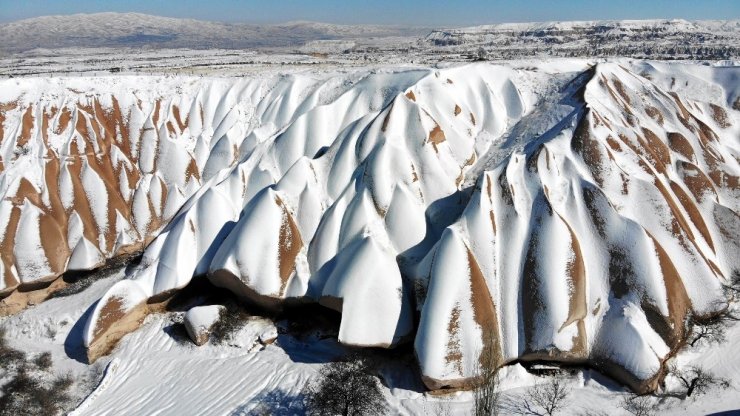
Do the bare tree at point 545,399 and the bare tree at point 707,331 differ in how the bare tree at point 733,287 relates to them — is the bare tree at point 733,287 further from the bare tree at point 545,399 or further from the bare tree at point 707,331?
the bare tree at point 545,399

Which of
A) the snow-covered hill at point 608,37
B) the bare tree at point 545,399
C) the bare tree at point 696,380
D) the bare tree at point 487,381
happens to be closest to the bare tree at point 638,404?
the bare tree at point 696,380

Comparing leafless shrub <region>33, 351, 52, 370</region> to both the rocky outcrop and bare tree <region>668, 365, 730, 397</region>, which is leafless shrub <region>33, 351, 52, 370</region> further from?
bare tree <region>668, 365, 730, 397</region>

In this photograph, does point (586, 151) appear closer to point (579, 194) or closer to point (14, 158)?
point (579, 194)

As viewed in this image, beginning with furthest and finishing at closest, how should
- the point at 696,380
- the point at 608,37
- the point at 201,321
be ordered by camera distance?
the point at 608,37 → the point at 201,321 → the point at 696,380

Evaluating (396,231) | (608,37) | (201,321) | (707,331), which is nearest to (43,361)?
(201,321)

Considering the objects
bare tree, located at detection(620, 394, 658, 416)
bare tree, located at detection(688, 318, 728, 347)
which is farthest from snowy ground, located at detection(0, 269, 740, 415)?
bare tree, located at detection(688, 318, 728, 347)

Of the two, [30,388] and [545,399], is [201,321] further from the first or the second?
[545,399]
